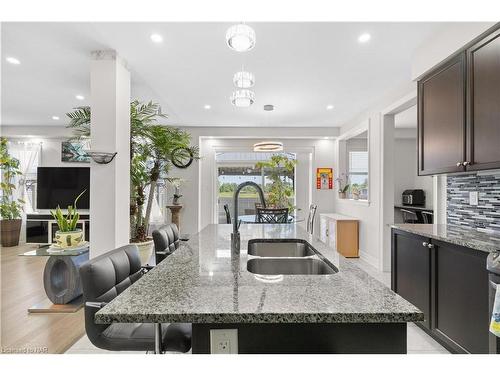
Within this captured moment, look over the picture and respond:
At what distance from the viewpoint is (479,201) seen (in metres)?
2.52

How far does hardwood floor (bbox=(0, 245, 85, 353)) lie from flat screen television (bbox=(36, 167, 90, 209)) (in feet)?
8.93

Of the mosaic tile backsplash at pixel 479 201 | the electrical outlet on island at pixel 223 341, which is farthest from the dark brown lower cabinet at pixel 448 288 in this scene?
the electrical outlet on island at pixel 223 341

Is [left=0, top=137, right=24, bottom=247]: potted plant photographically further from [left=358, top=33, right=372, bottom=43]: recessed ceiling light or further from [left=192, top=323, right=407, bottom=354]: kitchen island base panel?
[left=192, top=323, right=407, bottom=354]: kitchen island base panel

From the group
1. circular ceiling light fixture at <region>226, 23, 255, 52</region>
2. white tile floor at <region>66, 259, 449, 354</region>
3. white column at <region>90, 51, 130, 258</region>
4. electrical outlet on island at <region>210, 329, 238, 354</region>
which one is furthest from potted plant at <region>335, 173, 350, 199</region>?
electrical outlet on island at <region>210, 329, 238, 354</region>

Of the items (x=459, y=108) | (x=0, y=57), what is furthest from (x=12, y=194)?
(x=459, y=108)

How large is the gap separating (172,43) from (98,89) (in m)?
0.91

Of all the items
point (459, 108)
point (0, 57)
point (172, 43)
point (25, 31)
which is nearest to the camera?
point (459, 108)

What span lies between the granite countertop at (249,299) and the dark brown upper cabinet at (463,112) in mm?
1619

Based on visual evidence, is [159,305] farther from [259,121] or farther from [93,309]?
[259,121]

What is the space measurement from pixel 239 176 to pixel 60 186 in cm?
404

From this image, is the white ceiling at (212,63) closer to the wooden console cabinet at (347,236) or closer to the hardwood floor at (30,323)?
the wooden console cabinet at (347,236)

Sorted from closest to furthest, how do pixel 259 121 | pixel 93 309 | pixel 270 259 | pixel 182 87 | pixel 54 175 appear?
pixel 93 309, pixel 270 259, pixel 182 87, pixel 259 121, pixel 54 175

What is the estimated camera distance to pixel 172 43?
288 cm

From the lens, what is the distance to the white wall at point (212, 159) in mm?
6383
